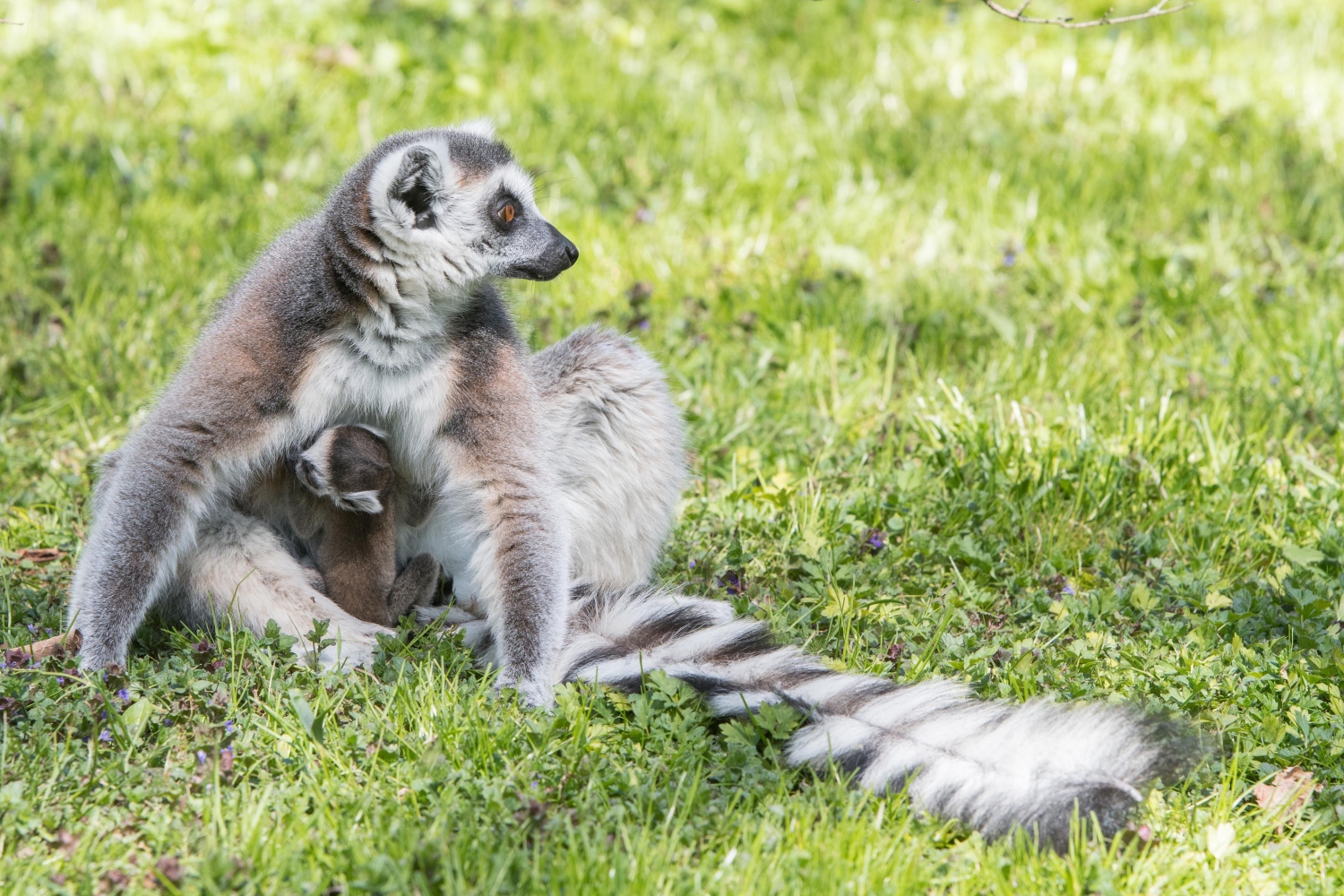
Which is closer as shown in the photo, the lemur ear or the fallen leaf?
the fallen leaf

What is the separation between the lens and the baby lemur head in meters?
3.38

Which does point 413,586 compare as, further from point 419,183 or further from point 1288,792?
point 1288,792

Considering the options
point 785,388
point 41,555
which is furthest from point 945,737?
point 41,555

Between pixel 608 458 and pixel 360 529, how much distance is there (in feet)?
2.60

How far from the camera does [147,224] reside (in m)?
5.82

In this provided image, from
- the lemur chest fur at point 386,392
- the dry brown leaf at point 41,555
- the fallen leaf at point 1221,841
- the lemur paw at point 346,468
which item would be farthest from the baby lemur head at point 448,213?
the fallen leaf at point 1221,841

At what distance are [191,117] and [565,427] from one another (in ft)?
13.0

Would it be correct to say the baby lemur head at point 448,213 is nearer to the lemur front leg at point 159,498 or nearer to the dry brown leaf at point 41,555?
the lemur front leg at point 159,498

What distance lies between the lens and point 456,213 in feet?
11.3

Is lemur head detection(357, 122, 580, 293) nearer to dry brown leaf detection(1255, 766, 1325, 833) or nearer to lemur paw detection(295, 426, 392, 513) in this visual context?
lemur paw detection(295, 426, 392, 513)

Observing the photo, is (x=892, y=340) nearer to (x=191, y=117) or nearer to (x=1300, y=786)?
(x=1300, y=786)

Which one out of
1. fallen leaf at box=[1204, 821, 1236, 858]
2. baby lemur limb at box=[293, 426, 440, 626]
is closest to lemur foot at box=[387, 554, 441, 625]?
baby lemur limb at box=[293, 426, 440, 626]

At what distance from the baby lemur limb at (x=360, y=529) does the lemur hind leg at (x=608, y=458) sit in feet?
1.57

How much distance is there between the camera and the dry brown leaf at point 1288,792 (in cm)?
281
